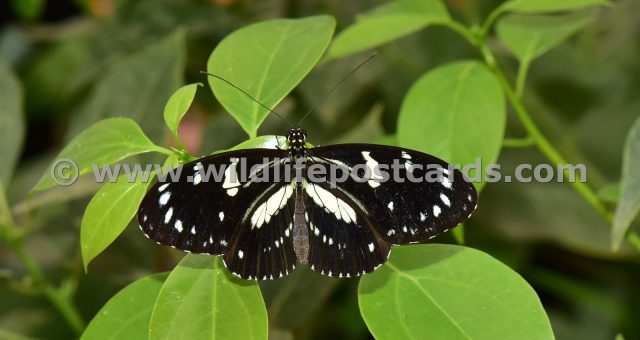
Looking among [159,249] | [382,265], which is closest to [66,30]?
[159,249]

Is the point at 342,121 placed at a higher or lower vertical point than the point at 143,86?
lower

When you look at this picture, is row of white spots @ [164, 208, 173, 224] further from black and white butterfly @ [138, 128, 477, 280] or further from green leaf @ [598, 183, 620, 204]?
green leaf @ [598, 183, 620, 204]

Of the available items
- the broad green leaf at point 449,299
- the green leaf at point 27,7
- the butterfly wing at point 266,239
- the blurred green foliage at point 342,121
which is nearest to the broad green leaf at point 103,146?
the blurred green foliage at point 342,121

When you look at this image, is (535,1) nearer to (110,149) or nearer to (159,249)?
(110,149)

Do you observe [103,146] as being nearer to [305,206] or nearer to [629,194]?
[305,206]

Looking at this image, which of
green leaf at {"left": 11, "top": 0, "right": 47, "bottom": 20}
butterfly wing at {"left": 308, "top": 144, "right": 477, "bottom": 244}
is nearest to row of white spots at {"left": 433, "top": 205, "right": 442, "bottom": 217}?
butterfly wing at {"left": 308, "top": 144, "right": 477, "bottom": 244}

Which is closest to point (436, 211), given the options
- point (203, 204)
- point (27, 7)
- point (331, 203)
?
point (331, 203)
